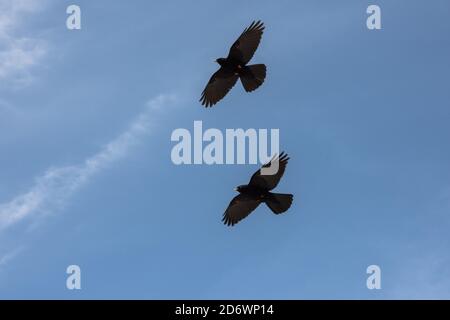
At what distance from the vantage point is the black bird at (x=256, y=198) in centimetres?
1906

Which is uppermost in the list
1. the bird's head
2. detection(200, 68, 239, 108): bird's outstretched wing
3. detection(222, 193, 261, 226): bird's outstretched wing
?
the bird's head

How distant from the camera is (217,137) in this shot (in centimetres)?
1919

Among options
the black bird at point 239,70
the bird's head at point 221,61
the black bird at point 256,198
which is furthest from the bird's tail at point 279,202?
the bird's head at point 221,61

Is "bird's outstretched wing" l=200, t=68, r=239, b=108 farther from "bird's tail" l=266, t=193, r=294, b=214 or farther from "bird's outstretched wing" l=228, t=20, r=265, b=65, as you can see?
"bird's tail" l=266, t=193, r=294, b=214

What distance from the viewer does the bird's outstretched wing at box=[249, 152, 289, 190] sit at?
1884 centimetres

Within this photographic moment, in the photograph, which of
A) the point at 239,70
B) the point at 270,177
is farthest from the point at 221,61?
the point at 270,177

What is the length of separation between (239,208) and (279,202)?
1032mm

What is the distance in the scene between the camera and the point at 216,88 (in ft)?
66.7

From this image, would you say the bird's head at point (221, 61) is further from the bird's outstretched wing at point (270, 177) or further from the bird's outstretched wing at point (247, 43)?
the bird's outstretched wing at point (270, 177)

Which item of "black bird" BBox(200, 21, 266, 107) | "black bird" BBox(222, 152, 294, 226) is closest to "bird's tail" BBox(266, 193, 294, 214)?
"black bird" BBox(222, 152, 294, 226)
